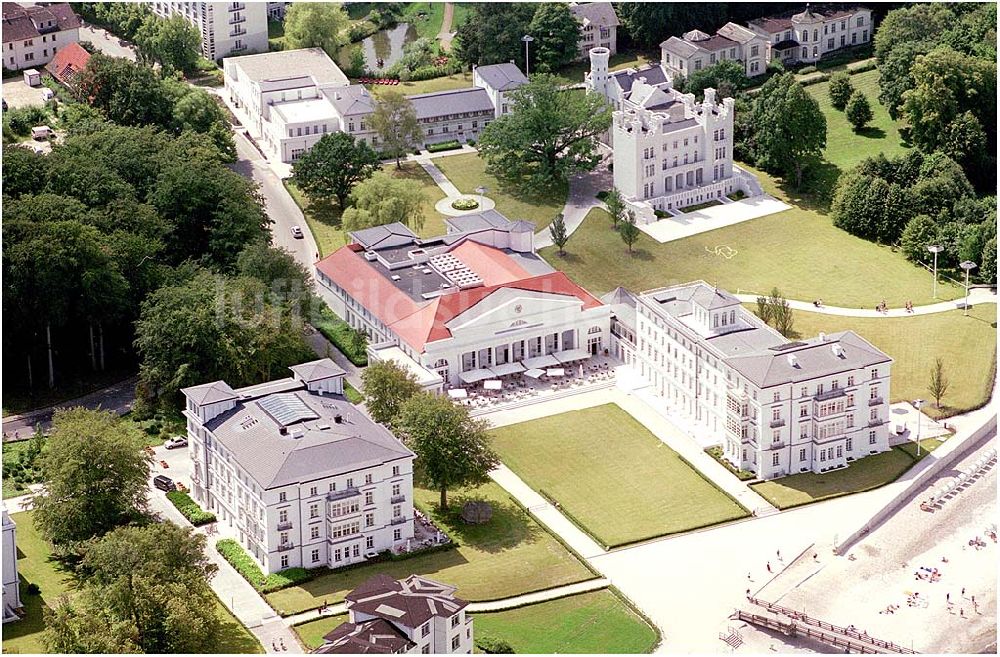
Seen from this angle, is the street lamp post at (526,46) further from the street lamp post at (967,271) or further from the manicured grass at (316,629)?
the manicured grass at (316,629)

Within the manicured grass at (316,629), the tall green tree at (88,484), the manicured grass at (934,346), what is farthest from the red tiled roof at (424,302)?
the manicured grass at (316,629)

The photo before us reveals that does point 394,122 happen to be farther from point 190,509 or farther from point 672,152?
point 190,509

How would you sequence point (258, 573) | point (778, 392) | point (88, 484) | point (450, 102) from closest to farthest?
1. point (258, 573)
2. point (88, 484)
3. point (778, 392)
4. point (450, 102)

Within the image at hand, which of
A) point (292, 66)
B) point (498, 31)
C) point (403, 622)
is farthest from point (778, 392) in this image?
point (292, 66)

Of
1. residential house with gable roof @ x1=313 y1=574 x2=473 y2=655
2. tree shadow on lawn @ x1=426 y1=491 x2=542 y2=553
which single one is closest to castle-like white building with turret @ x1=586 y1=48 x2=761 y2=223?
tree shadow on lawn @ x1=426 y1=491 x2=542 y2=553

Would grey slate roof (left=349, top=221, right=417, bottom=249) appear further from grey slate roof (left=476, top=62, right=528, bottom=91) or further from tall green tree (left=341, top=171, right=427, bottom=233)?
grey slate roof (left=476, top=62, right=528, bottom=91)

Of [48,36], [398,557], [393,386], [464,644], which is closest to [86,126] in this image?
[48,36]
